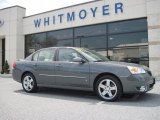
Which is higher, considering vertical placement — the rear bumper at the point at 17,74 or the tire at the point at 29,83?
the rear bumper at the point at 17,74

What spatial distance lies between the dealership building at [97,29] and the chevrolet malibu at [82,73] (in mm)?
6988

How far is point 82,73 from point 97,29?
9128 mm

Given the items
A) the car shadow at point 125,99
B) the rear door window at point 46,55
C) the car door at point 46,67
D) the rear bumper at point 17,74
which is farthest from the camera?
the rear bumper at point 17,74

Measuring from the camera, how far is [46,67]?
7441mm

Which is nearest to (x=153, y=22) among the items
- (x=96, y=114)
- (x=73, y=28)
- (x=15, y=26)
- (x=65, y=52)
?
(x=73, y=28)

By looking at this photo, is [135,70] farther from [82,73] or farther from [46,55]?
[46,55]

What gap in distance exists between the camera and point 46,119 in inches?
180

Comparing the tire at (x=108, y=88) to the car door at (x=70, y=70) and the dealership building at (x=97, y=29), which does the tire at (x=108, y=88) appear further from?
the dealership building at (x=97, y=29)

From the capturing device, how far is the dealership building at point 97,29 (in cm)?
1315

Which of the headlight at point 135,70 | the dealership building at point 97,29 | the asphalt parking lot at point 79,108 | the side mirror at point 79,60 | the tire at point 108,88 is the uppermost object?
the dealership building at point 97,29

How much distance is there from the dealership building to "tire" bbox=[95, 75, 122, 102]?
24.3 ft

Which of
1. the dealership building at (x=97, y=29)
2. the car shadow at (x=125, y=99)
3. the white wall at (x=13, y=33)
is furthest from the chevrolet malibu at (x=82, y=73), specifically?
the white wall at (x=13, y=33)

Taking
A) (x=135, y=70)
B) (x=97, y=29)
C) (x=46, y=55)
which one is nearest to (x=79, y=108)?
(x=135, y=70)

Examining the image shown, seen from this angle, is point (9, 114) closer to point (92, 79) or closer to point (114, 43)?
point (92, 79)
